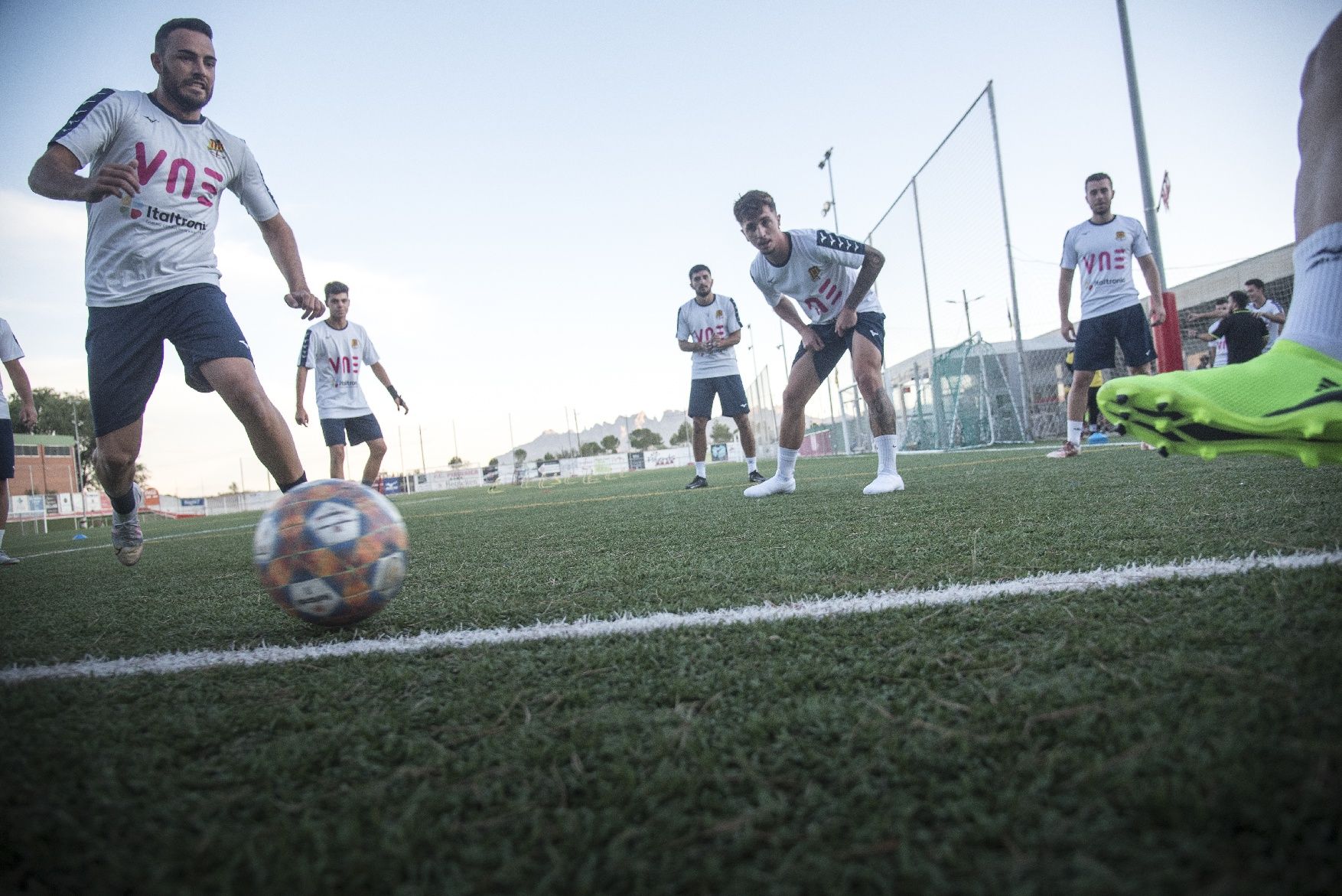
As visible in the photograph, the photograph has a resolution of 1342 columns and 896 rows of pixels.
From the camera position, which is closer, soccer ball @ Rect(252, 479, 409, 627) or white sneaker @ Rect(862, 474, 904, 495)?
soccer ball @ Rect(252, 479, 409, 627)

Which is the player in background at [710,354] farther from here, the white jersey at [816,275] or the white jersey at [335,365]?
the white jersey at [335,365]

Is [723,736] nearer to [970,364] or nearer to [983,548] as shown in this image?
[983,548]

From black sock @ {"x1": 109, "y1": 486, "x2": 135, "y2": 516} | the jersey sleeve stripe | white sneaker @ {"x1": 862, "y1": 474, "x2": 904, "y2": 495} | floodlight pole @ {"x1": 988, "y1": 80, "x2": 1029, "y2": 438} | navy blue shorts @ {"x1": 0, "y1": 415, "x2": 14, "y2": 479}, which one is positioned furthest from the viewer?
floodlight pole @ {"x1": 988, "y1": 80, "x2": 1029, "y2": 438}

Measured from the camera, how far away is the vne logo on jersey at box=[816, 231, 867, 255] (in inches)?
195

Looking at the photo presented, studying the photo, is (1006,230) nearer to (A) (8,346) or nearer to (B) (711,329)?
(B) (711,329)

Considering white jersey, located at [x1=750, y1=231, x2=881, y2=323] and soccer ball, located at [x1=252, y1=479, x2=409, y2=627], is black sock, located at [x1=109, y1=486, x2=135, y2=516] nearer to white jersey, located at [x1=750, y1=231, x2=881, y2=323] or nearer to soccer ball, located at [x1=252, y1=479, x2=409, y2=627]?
soccer ball, located at [x1=252, y1=479, x2=409, y2=627]

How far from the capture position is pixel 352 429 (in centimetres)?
812

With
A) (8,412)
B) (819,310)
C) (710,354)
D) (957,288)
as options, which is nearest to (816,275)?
(819,310)

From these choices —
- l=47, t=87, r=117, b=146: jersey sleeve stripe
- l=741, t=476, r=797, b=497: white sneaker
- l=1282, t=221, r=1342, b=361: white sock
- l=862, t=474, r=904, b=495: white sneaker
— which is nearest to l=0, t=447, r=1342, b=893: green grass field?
l=1282, t=221, r=1342, b=361: white sock

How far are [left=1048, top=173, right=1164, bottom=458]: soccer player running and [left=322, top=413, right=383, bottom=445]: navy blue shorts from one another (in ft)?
23.8

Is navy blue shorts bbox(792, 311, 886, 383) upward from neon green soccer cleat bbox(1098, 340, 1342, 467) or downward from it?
upward

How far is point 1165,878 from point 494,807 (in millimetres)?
752

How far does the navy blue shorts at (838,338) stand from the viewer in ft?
17.3

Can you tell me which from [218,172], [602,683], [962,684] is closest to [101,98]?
[218,172]
